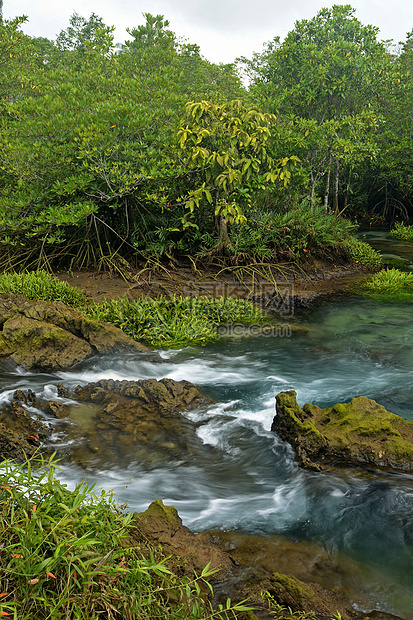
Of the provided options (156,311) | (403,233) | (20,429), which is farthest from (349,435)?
(403,233)

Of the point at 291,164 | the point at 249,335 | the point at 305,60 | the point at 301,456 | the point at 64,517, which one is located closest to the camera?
the point at 64,517

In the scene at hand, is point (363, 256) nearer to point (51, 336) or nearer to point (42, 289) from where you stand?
point (42, 289)

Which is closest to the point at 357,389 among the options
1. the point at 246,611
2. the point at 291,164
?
the point at 246,611

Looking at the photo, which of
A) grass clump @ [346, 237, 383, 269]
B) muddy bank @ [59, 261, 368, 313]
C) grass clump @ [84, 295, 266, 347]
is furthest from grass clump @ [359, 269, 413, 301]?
grass clump @ [84, 295, 266, 347]

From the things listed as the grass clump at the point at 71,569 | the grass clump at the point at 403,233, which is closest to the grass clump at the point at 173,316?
the grass clump at the point at 71,569

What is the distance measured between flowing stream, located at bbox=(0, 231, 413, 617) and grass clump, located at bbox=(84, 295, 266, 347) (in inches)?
18.7

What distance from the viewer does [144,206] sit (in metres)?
11.0

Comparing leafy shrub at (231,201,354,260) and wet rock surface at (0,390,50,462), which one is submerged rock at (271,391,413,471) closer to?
wet rock surface at (0,390,50,462)

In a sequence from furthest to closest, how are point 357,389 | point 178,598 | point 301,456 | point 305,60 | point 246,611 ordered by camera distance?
point 305,60, point 357,389, point 301,456, point 246,611, point 178,598

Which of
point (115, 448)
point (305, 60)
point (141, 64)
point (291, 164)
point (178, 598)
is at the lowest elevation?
point (115, 448)

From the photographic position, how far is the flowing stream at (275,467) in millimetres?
3406

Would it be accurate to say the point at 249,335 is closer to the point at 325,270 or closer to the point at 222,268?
the point at 222,268

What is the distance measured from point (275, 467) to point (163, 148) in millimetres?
8031

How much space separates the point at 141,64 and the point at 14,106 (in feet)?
12.0
